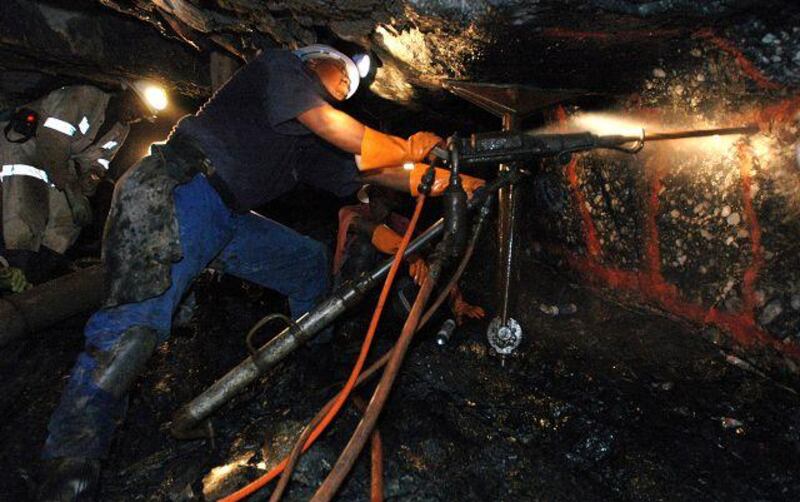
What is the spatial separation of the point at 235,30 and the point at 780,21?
358 centimetres

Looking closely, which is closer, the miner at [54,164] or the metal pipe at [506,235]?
the metal pipe at [506,235]

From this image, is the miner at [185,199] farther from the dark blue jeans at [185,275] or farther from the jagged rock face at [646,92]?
the jagged rock face at [646,92]

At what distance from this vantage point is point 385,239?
3.92 meters

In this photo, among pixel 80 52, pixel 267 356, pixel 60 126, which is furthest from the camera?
pixel 60 126

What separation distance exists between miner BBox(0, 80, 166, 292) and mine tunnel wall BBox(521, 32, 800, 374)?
5097 millimetres

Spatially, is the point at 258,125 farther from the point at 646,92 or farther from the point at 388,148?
the point at 646,92

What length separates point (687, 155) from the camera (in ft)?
8.63

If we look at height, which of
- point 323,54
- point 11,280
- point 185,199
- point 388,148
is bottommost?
point 11,280

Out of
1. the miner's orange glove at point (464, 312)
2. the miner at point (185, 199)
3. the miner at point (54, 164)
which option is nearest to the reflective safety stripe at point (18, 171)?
the miner at point (54, 164)

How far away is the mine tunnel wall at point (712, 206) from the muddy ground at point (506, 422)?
0.82 feet

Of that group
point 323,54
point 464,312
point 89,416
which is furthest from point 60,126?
point 464,312

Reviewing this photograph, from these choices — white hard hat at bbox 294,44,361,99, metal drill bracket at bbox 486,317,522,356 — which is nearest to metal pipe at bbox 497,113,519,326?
metal drill bracket at bbox 486,317,522,356

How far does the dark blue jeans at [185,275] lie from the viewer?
2.37 metres

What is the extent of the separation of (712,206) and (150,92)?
5573mm
